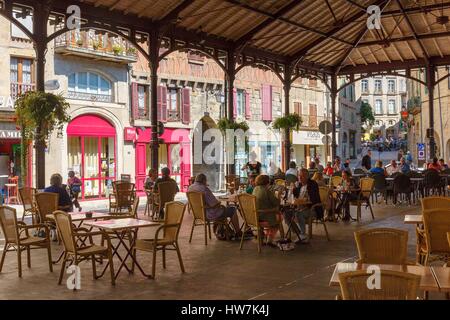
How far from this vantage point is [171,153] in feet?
75.4

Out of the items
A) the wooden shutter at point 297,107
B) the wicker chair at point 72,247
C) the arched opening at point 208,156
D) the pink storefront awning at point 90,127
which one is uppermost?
the wooden shutter at point 297,107

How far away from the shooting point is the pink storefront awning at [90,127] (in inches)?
754

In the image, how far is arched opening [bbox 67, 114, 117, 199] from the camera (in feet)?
63.6

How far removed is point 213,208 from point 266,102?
1945 cm

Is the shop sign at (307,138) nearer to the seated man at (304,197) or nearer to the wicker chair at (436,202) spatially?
the seated man at (304,197)

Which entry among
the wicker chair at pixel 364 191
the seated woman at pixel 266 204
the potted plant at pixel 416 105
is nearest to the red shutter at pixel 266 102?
the potted plant at pixel 416 105

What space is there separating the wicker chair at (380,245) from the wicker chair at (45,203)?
5.26 meters

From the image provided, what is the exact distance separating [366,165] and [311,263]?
11726mm

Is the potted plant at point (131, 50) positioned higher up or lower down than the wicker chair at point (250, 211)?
higher up

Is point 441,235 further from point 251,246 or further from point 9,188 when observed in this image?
point 9,188

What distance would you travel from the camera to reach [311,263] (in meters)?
6.93

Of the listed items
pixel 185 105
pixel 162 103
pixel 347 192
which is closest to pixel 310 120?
pixel 185 105

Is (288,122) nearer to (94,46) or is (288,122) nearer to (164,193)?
(164,193)
